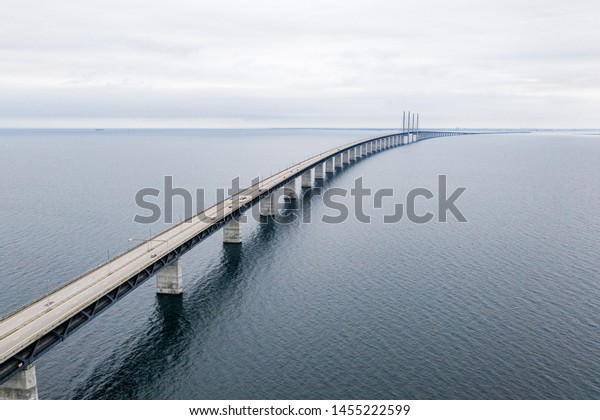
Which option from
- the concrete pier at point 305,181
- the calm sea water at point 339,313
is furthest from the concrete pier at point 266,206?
the concrete pier at point 305,181

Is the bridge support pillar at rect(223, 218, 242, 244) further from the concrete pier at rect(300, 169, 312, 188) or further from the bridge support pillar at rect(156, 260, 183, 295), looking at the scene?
the concrete pier at rect(300, 169, 312, 188)

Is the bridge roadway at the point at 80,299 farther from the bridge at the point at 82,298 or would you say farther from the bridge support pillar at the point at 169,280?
the bridge support pillar at the point at 169,280

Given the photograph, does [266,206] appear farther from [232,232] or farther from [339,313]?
[339,313]

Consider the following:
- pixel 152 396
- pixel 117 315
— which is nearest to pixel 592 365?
pixel 152 396

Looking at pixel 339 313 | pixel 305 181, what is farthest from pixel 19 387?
pixel 305 181

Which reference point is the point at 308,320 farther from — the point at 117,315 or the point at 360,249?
the point at 360,249

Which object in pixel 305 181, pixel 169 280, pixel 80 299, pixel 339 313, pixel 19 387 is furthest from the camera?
pixel 305 181
